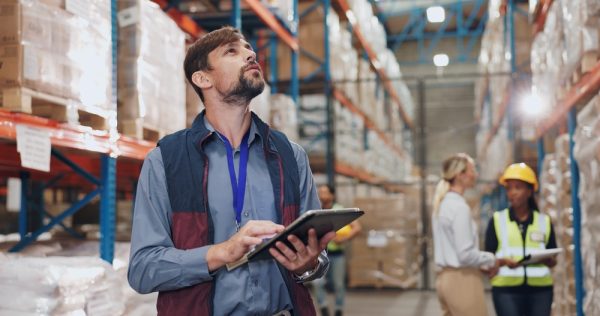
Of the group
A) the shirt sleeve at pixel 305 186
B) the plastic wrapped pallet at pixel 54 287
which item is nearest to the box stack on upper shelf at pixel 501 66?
the plastic wrapped pallet at pixel 54 287

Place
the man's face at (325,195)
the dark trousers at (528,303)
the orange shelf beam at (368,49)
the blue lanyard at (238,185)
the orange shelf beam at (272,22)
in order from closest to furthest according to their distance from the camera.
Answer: the blue lanyard at (238,185), the dark trousers at (528,303), the orange shelf beam at (272,22), the man's face at (325,195), the orange shelf beam at (368,49)

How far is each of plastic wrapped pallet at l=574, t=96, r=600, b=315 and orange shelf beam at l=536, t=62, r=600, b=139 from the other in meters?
0.10

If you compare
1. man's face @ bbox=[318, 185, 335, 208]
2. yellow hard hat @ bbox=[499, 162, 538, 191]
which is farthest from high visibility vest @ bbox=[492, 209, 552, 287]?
man's face @ bbox=[318, 185, 335, 208]

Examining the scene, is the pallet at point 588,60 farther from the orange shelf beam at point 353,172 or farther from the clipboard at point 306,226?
the orange shelf beam at point 353,172

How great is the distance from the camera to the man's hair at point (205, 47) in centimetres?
229

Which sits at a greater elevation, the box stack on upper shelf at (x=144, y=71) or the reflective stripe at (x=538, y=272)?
the box stack on upper shelf at (x=144, y=71)

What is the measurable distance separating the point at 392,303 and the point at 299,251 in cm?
851

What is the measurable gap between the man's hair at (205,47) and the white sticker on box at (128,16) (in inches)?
98.7

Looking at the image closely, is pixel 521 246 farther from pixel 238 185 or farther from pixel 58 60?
pixel 238 185

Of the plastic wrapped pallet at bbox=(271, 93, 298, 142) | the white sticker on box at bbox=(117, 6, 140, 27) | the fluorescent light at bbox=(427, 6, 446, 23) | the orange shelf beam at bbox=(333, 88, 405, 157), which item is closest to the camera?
the white sticker on box at bbox=(117, 6, 140, 27)

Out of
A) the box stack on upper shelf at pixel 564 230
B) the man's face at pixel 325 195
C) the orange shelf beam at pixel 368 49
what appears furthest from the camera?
the orange shelf beam at pixel 368 49

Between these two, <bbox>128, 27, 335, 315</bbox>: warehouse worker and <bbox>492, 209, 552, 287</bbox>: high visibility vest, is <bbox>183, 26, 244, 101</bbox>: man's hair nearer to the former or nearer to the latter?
<bbox>128, 27, 335, 315</bbox>: warehouse worker

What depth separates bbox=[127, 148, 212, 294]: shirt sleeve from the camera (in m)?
2.01

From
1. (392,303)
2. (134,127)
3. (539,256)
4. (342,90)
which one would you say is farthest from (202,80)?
(342,90)
